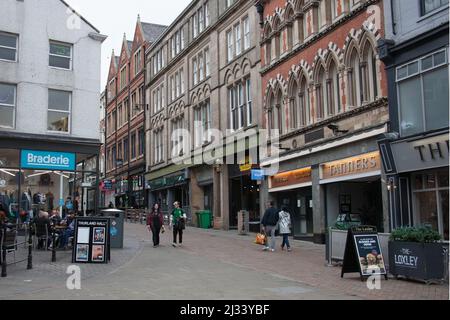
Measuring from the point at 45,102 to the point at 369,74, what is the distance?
1448cm

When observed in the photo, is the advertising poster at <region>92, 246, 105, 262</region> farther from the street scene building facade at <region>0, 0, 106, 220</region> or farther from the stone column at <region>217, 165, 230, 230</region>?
the stone column at <region>217, 165, 230, 230</region>

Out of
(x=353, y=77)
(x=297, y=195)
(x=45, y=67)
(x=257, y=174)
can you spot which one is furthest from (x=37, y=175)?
(x=353, y=77)

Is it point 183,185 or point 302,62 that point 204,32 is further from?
point 302,62

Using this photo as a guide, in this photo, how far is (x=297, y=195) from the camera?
975 inches

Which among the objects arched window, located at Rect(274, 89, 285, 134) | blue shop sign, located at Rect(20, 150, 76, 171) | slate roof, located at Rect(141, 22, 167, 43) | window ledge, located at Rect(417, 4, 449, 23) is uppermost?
slate roof, located at Rect(141, 22, 167, 43)

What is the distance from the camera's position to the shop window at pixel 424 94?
15.4 meters

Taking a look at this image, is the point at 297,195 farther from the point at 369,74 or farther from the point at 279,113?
the point at 369,74

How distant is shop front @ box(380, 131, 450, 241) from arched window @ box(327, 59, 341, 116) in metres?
4.13

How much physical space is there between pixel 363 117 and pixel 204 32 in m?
18.6

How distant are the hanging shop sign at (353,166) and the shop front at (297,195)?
1483mm

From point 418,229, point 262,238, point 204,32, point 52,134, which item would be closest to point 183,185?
point 204,32

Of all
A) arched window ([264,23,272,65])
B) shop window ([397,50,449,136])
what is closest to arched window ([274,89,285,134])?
arched window ([264,23,272,65])

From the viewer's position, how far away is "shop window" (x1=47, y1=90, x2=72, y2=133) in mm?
24688

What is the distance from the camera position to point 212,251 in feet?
63.1
